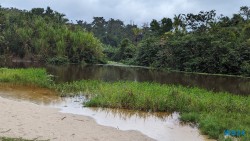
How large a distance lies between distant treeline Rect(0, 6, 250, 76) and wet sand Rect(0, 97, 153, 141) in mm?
33290

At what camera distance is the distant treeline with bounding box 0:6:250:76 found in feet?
145

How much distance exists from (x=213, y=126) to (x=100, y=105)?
5807mm

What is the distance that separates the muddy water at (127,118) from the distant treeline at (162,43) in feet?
Answer: 98.4

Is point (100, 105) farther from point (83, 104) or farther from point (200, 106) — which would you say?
point (200, 106)

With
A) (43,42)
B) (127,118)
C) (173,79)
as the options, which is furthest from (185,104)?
(43,42)

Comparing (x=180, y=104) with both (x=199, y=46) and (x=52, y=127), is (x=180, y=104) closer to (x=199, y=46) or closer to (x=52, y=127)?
(x=52, y=127)

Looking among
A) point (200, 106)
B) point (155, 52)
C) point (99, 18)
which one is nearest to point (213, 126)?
point (200, 106)

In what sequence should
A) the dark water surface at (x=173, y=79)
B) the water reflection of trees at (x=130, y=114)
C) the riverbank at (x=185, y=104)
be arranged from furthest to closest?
the dark water surface at (x=173, y=79) < the water reflection of trees at (x=130, y=114) < the riverbank at (x=185, y=104)

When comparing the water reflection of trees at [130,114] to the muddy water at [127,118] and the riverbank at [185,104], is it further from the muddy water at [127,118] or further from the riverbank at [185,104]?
the riverbank at [185,104]

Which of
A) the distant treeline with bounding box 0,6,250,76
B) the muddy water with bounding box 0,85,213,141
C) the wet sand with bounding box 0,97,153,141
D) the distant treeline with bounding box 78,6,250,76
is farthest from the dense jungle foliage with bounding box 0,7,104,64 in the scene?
the wet sand with bounding box 0,97,153,141

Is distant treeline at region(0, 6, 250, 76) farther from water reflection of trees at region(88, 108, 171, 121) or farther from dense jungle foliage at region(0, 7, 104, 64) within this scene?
water reflection of trees at region(88, 108, 171, 121)

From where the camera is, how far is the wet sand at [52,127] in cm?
963

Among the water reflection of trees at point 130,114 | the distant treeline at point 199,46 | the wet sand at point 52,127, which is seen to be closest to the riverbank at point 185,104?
the water reflection of trees at point 130,114

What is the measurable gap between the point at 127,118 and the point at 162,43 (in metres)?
38.7
